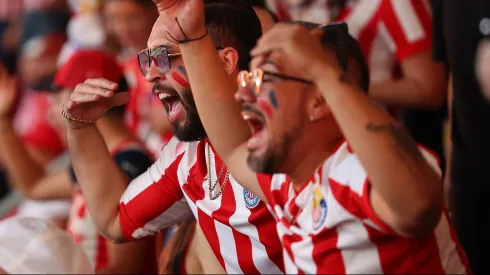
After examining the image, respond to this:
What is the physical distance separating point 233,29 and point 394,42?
2.48 ft

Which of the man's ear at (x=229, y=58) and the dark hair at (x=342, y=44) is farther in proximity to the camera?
the man's ear at (x=229, y=58)

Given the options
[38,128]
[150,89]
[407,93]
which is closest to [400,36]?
[407,93]

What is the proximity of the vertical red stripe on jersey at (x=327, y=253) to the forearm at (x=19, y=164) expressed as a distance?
4.56ft

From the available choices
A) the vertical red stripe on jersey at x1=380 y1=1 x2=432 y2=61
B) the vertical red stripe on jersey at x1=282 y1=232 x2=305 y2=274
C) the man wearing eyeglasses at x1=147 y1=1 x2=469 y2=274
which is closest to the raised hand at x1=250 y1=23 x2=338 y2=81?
the man wearing eyeglasses at x1=147 y1=1 x2=469 y2=274

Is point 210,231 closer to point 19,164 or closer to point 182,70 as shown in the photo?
point 182,70

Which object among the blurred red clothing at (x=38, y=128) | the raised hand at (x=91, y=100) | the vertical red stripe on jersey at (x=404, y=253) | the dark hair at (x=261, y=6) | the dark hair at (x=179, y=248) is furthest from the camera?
the blurred red clothing at (x=38, y=128)

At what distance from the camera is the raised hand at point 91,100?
1.30m

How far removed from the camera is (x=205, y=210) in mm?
1367

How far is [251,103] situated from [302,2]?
0.98 m

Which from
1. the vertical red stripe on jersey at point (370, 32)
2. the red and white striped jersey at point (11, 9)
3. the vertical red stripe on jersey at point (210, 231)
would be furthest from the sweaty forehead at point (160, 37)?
the red and white striped jersey at point (11, 9)

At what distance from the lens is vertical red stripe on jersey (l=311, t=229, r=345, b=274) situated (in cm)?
100

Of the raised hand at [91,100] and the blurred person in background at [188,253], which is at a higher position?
the raised hand at [91,100]

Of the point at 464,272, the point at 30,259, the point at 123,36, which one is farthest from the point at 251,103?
the point at 123,36

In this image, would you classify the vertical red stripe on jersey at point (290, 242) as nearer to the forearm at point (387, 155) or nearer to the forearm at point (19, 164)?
the forearm at point (387, 155)
